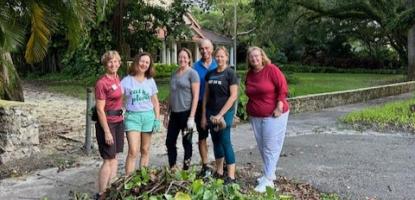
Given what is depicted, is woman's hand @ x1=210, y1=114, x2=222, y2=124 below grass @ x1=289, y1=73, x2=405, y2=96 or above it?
above

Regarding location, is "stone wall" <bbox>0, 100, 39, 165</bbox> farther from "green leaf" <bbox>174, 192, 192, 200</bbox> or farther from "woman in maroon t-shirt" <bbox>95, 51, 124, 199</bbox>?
"green leaf" <bbox>174, 192, 192, 200</bbox>

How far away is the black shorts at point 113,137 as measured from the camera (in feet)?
17.8

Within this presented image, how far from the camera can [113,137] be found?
5504 mm

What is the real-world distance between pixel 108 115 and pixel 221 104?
4.13ft

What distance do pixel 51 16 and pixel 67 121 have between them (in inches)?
158

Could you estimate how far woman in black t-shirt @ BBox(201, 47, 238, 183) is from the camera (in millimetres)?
5953

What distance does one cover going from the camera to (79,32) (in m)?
8.62

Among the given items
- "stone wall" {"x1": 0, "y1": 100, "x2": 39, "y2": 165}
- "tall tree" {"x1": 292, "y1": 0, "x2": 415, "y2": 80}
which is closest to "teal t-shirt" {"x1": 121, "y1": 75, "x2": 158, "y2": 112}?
"stone wall" {"x1": 0, "y1": 100, "x2": 39, "y2": 165}

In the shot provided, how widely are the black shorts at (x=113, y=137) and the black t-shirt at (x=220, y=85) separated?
3.49ft

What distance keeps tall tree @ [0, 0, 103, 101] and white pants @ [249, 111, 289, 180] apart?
3329mm

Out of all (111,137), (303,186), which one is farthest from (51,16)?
(303,186)

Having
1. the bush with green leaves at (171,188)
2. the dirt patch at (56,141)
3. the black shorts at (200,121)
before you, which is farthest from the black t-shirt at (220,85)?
the bush with green leaves at (171,188)

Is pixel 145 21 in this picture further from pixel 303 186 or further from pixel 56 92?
pixel 303 186

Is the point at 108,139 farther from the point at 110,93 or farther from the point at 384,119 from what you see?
the point at 384,119
